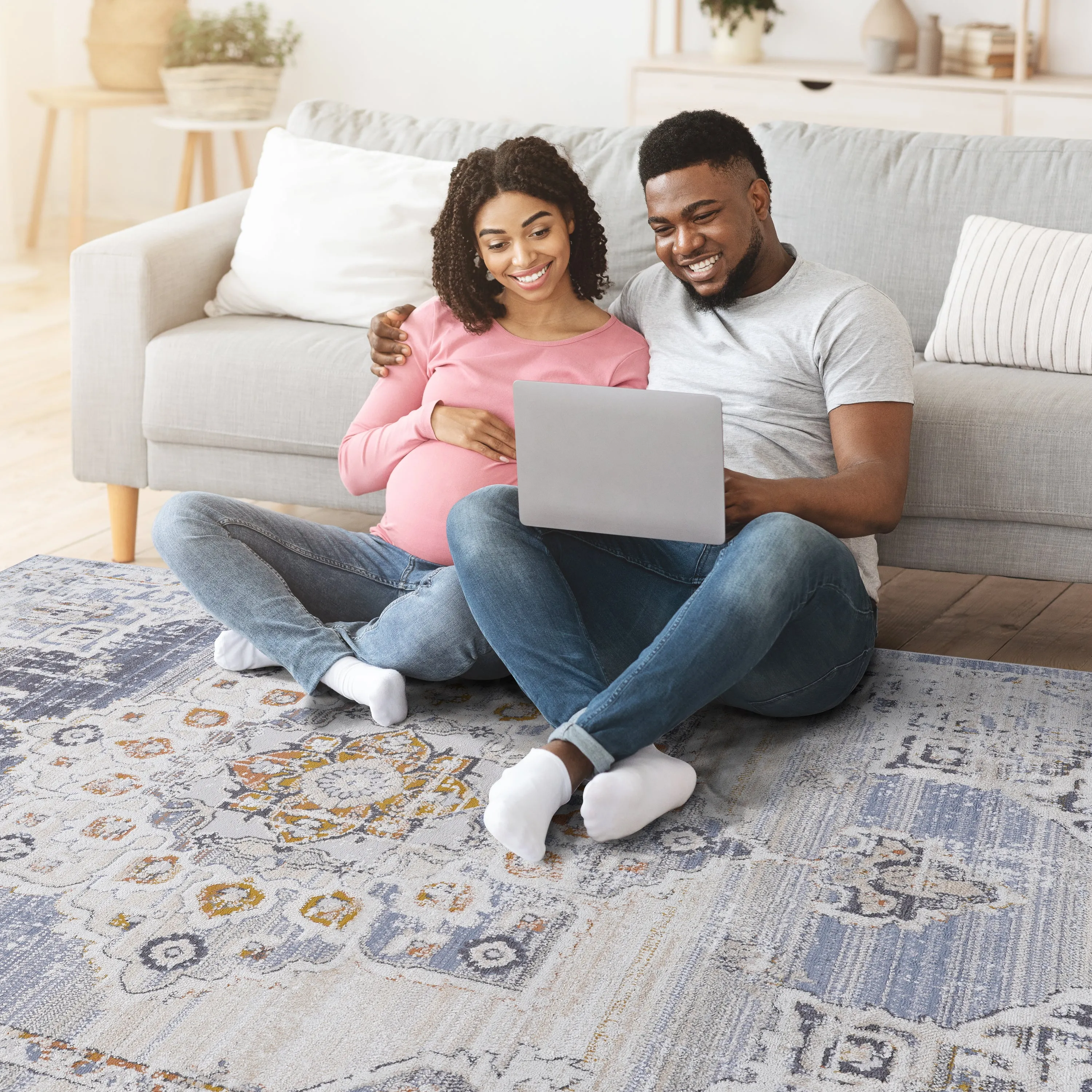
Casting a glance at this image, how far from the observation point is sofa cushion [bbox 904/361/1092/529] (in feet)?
6.77

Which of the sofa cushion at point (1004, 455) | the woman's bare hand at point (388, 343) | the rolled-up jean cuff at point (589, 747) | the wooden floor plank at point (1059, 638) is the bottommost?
the wooden floor plank at point (1059, 638)

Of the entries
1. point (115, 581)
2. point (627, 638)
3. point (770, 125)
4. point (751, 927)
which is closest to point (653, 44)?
point (770, 125)

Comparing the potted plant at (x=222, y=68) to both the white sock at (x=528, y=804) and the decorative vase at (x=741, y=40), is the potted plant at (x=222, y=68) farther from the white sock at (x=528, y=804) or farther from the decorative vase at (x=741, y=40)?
the white sock at (x=528, y=804)

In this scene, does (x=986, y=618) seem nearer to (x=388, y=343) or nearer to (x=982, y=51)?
(x=388, y=343)

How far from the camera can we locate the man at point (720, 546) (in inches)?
63.1

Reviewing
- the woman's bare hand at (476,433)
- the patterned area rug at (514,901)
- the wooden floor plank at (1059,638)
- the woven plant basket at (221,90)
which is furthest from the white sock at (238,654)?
the woven plant basket at (221,90)

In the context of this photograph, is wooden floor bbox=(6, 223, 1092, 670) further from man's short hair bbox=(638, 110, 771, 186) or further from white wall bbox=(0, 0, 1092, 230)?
Result: white wall bbox=(0, 0, 1092, 230)

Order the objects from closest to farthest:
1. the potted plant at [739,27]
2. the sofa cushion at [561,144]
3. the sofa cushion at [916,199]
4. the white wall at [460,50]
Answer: the sofa cushion at [916,199], the sofa cushion at [561,144], the potted plant at [739,27], the white wall at [460,50]

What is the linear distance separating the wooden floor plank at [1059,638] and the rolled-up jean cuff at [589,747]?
85 cm

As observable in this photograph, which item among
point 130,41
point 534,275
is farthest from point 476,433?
point 130,41

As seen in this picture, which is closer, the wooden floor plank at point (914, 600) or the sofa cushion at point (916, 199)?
the wooden floor plank at point (914, 600)

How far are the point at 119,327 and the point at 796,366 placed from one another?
1.29 meters

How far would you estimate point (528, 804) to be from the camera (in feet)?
5.08

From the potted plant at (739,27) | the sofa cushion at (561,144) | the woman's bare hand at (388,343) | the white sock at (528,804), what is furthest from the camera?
the potted plant at (739,27)
